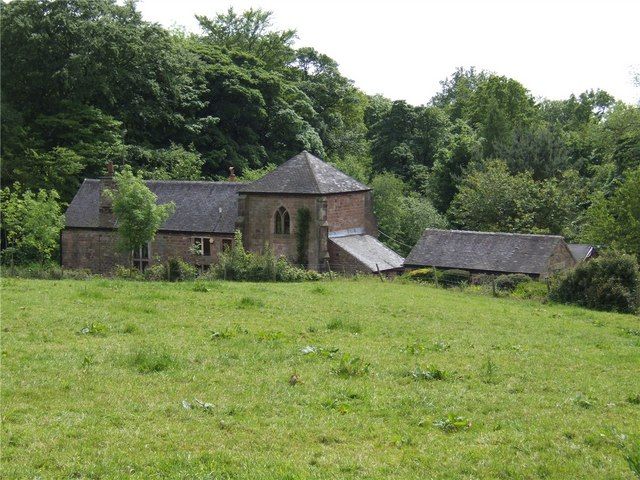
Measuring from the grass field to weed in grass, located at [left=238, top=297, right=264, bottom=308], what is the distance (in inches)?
5.5

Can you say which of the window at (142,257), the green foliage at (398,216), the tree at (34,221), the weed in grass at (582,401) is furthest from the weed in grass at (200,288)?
the green foliage at (398,216)

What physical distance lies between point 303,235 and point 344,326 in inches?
1088

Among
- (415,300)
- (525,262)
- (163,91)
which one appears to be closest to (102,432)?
(415,300)

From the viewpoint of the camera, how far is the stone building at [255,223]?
49.9 m

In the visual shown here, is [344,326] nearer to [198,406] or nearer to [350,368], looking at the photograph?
[350,368]

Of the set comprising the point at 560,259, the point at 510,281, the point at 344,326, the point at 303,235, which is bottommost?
the point at 510,281

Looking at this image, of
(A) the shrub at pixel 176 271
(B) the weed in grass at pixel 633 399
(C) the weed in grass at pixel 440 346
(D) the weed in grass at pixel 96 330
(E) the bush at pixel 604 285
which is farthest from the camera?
(A) the shrub at pixel 176 271

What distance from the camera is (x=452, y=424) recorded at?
13094mm

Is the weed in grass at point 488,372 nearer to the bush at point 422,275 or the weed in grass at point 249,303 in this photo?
the weed in grass at point 249,303

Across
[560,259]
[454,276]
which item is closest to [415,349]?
[454,276]

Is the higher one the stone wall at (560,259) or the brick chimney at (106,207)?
the brick chimney at (106,207)

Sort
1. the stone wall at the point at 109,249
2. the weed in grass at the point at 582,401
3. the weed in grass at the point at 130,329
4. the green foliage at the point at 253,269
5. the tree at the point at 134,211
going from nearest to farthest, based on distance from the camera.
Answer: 1. the weed in grass at the point at 582,401
2. the weed in grass at the point at 130,329
3. the green foliage at the point at 253,269
4. the tree at the point at 134,211
5. the stone wall at the point at 109,249

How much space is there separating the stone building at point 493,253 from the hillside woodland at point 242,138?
4.58 m

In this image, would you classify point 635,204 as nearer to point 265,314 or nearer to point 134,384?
point 265,314
